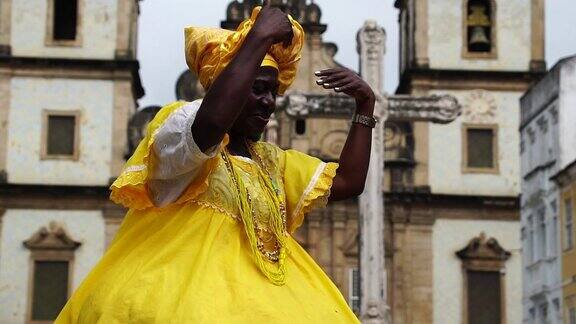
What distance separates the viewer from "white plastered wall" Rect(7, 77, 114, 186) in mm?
29781

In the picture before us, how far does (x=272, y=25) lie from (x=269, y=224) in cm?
53

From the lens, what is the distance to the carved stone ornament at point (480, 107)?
98.6 ft

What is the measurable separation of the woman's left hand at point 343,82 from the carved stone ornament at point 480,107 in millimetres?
26252

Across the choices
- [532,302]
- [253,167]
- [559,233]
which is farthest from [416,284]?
[253,167]

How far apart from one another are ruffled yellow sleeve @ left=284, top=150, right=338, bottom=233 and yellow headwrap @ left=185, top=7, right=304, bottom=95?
246 millimetres

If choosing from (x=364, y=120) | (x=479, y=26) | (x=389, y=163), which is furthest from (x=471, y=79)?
(x=364, y=120)

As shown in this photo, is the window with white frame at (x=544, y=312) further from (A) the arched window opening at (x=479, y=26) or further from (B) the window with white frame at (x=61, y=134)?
(B) the window with white frame at (x=61, y=134)

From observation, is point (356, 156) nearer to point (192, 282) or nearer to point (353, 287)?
point (192, 282)

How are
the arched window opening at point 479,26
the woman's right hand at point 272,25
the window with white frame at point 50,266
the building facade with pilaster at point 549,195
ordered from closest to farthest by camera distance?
the woman's right hand at point 272,25 < the building facade with pilaster at point 549,195 < the window with white frame at point 50,266 < the arched window opening at point 479,26

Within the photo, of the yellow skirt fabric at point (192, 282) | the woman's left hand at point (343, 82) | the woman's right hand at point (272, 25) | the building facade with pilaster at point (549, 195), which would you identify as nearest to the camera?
the yellow skirt fabric at point (192, 282)

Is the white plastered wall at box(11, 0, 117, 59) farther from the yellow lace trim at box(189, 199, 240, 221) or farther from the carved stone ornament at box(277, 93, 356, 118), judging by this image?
the yellow lace trim at box(189, 199, 240, 221)

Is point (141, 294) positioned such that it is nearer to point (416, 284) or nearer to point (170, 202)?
point (170, 202)

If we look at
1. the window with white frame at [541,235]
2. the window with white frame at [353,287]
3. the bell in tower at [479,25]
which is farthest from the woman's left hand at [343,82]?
the bell in tower at [479,25]

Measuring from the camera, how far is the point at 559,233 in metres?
25.4
